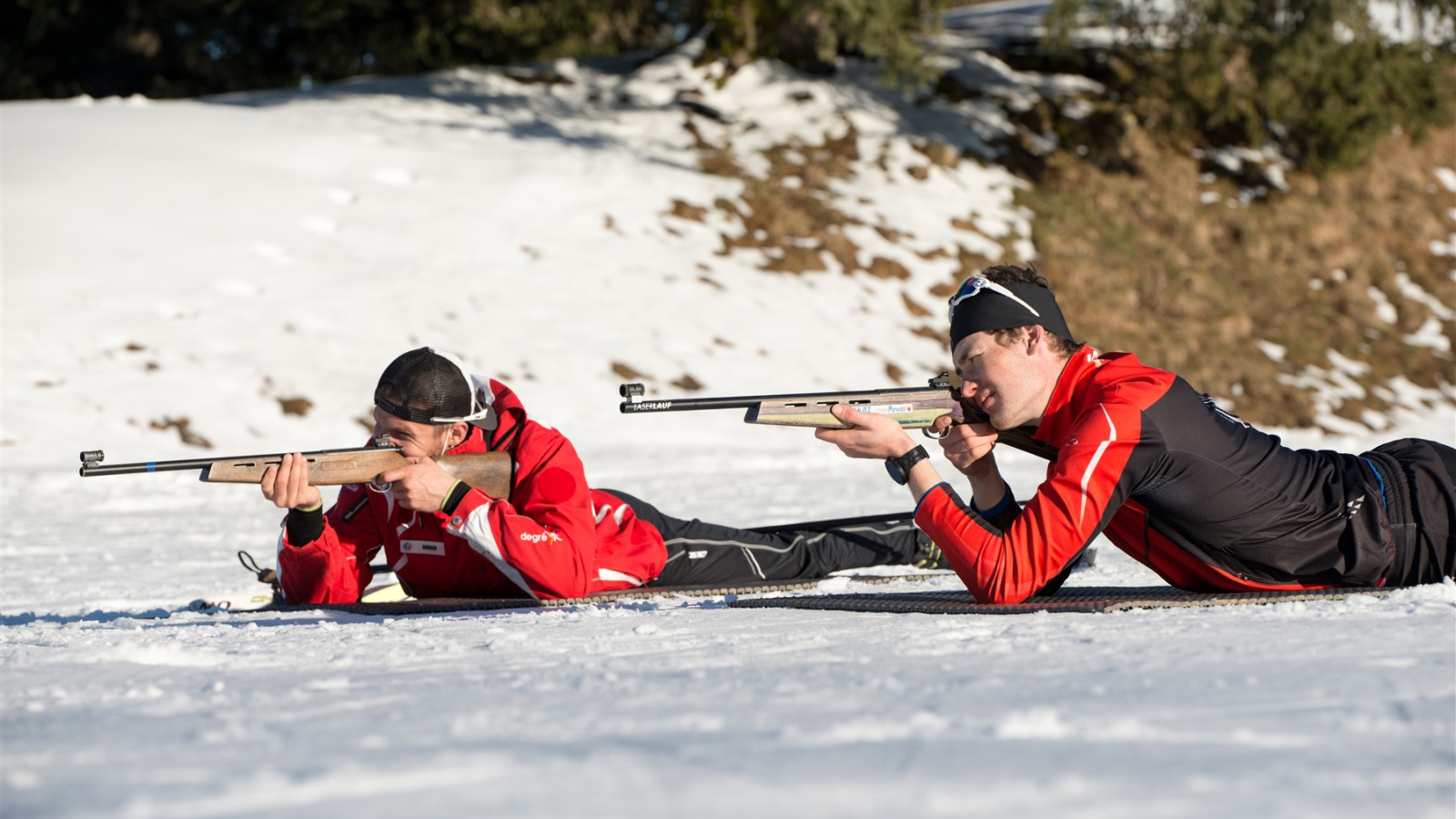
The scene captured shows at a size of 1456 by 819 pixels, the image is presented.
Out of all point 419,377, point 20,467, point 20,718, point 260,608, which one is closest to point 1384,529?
point 419,377

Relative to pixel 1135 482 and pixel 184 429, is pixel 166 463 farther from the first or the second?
pixel 184 429

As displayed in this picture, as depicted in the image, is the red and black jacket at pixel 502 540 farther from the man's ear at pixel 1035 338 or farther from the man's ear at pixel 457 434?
the man's ear at pixel 1035 338

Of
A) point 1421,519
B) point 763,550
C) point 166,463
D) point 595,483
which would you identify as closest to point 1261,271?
point 595,483

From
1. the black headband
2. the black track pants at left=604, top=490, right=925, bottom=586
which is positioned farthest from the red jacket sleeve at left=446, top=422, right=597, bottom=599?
the black headband

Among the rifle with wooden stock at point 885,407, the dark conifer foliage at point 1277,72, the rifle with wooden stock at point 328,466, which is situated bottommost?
the rifle with wooden stock at point 328,466

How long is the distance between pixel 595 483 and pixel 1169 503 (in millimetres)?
6460

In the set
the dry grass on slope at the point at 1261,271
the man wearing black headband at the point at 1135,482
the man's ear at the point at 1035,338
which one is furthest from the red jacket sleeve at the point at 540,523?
the dry grass on slope at the point at 1261,271

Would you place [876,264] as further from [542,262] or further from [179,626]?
[179,626]

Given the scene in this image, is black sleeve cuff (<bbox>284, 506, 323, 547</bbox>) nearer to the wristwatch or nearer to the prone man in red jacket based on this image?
the prone man in red jacket

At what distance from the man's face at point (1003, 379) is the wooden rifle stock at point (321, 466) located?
181cm

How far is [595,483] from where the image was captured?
31.6 feet

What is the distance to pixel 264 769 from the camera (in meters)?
1.98

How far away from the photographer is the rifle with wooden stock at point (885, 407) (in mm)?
3742

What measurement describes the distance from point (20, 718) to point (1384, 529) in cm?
346
